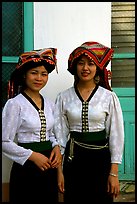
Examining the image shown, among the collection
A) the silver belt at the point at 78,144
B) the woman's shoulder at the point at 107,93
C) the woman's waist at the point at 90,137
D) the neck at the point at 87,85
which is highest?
the neck at the point at 87,85

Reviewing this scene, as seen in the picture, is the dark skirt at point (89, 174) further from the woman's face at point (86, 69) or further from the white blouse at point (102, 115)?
the woman's face at point (86, 69)

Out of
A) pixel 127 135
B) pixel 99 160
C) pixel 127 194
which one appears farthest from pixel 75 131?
pixel 127 194

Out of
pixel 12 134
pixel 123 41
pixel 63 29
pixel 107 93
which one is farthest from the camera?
pixel 123 41

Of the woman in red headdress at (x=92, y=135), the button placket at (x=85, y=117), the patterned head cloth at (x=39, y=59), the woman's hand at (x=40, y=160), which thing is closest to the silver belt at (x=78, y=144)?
the woman in red headdress at (x=92, y=135)

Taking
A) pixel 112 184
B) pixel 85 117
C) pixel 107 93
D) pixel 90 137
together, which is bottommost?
pixel 112 184

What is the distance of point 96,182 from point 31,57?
3.57 feet

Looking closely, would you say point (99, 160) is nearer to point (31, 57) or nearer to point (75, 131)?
point (75, 131)

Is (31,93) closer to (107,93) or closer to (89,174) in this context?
(107,93)

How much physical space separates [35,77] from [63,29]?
3.27 feet

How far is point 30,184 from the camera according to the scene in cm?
265

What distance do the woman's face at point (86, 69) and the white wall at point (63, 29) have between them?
76 centimetres

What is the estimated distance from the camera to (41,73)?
269 cm

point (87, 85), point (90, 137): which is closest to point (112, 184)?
point (90, 137)

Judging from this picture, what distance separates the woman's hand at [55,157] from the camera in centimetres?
272
